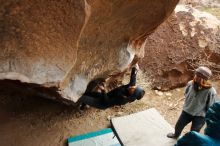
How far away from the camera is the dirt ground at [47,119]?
467 cm

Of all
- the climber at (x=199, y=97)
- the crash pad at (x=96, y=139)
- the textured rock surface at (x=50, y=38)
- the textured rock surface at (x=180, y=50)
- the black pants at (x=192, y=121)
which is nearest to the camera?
the textured rock surface at (x=50, y=38)

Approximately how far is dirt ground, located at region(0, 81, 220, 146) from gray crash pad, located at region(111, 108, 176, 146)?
239 mm

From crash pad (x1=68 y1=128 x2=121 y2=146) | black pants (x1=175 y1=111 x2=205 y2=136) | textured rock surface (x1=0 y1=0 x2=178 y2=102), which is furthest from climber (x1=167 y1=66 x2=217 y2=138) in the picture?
textured rock surface (x1=0 y1=0 x2=178 y2=102)

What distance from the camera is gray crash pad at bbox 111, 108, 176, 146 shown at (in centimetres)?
461

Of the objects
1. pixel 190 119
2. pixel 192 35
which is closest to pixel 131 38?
pixel 190 119

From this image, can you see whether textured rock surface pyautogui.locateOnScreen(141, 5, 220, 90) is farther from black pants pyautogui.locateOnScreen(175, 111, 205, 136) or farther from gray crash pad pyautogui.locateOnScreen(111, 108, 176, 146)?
black pants pyautogui.locateOnScreen(175, 111, 205, 136)

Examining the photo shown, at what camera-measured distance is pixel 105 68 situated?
3479mm

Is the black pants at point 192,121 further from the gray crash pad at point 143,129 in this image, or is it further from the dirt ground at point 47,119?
the dirt ground at point 47,119

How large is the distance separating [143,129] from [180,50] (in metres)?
1.71

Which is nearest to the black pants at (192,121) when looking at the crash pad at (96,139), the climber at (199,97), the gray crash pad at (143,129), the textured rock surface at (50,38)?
the climber at (199,97)

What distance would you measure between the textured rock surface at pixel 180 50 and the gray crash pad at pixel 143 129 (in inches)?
33.8

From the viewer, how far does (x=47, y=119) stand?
4.96 meters

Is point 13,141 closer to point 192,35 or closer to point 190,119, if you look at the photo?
point 190,119

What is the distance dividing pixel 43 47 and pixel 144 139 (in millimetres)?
2400
